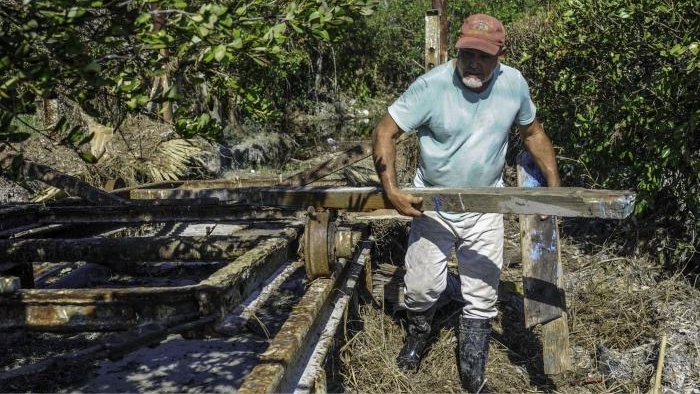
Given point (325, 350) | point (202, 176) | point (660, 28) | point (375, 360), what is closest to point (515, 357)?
point (375, 360)

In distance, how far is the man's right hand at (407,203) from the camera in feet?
12.9

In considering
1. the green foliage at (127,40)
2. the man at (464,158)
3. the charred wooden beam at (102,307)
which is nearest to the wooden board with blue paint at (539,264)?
the man at (464,158)

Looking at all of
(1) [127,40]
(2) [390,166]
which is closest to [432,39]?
(2) [390,166]

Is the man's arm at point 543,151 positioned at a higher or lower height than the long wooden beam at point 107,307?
higher

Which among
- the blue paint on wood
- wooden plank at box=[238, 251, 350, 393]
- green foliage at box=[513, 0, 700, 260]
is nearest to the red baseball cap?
the blue paint on wood

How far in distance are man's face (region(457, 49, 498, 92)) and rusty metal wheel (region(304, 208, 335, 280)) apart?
120cm

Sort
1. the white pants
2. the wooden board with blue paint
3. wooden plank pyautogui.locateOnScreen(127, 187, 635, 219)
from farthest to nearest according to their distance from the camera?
the wooden board with blue paint < the white pants < wooden plank pyautogui.locateOnScreen(127, 187, 635, 219)

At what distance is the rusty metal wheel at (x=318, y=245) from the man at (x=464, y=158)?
508mm

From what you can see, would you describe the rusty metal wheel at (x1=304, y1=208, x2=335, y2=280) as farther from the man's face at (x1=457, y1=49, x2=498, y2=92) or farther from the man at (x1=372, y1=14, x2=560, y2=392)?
the man's face at (x1=457, y1=49, x2=498, y2=92)

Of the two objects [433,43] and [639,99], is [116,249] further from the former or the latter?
[433,43]

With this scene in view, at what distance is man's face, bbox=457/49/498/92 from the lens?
413 cm

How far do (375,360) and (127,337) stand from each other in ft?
6.79

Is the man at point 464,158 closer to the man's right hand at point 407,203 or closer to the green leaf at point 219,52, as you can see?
the man's right hand at point 407,203

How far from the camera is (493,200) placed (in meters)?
3.68
